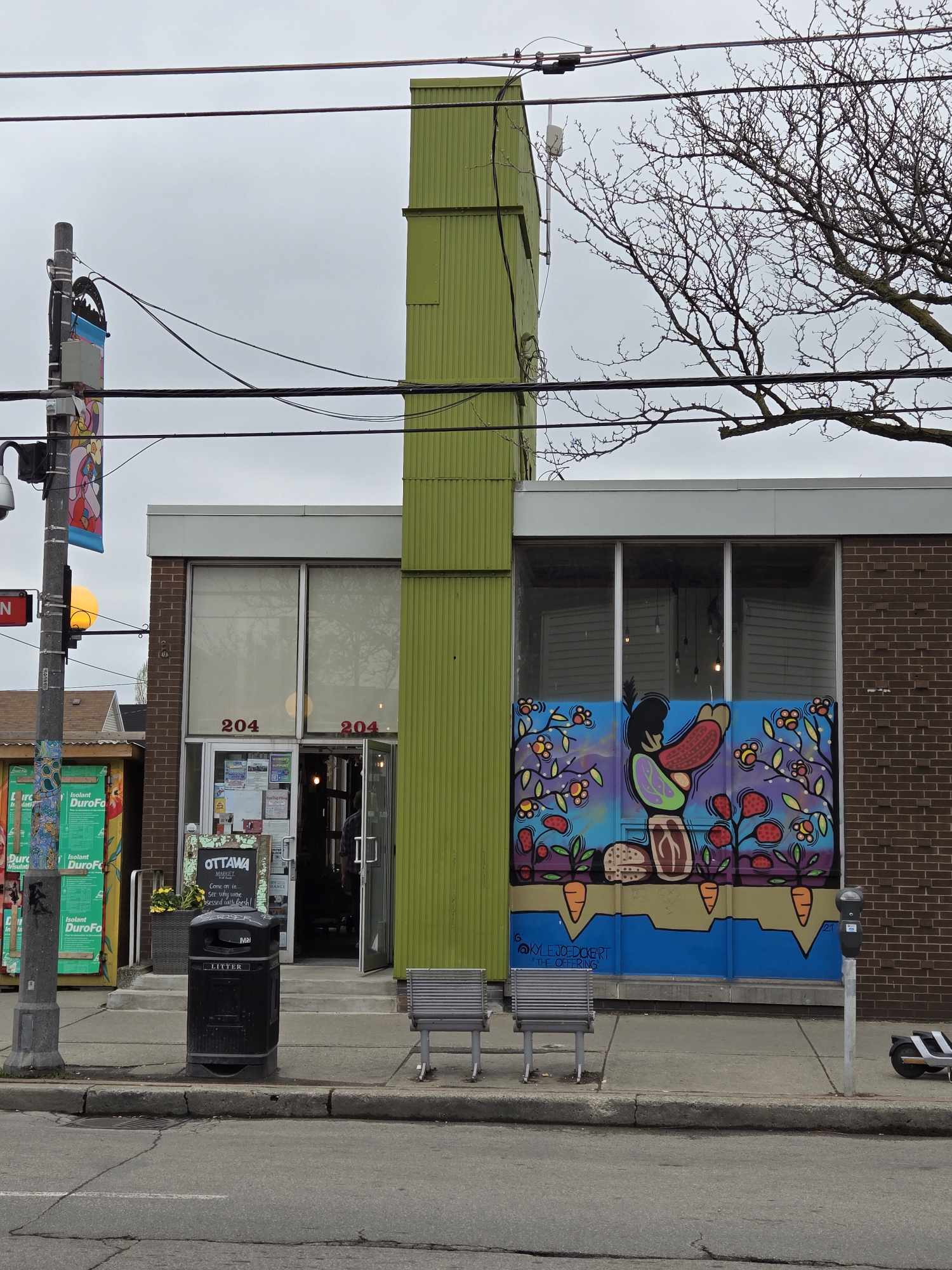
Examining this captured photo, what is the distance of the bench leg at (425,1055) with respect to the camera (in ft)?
34.4

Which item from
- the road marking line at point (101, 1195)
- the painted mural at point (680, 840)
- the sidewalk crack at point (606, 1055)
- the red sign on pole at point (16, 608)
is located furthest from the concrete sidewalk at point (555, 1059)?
the red sign on pole at point (16, 608)

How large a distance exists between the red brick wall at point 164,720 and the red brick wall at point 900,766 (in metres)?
6.67

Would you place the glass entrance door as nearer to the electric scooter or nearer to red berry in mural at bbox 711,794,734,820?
red berry in mural at bbox 711,794,734,820

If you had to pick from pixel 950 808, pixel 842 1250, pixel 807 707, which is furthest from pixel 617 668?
pixel 842 1250

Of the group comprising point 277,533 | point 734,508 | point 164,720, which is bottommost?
point 164,720

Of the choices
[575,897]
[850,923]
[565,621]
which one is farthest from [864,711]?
[850,923]

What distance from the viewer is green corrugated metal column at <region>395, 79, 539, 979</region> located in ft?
45.1

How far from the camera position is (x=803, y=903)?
1359 cm

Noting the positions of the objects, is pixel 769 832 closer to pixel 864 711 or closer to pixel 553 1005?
pixel 864 711

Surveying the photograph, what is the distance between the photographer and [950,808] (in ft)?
43.7

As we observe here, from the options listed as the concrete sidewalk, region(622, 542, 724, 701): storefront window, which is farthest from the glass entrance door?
region(622, 542, 724, 701): storefront window

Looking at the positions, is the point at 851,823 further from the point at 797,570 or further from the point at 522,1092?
the point at 522,1092

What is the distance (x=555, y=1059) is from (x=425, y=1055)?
50.3 inches

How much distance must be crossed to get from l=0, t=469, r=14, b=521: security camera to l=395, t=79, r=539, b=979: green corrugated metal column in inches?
166
